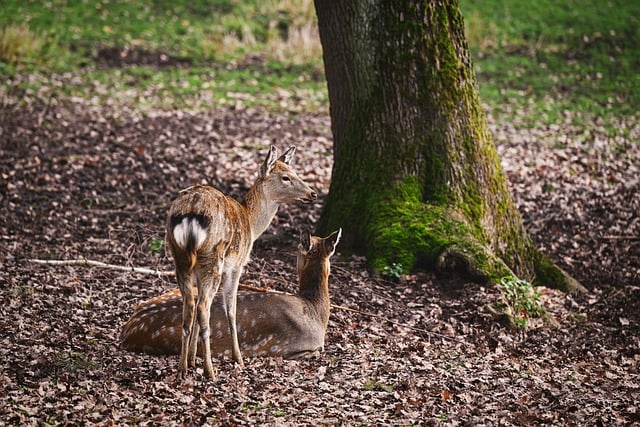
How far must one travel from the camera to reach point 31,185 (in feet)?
33.5

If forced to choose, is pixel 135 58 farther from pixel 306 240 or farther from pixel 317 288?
pixel 317 288

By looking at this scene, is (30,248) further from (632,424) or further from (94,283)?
(632,424)

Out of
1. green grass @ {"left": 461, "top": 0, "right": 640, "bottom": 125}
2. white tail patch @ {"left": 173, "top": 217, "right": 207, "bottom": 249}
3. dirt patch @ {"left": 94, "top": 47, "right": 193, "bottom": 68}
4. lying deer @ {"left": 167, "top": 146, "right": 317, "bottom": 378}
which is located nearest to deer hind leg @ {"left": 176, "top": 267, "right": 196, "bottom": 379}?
lying deer @ {"left": 167, "top": 146, "right": 317, "bottom": 378}

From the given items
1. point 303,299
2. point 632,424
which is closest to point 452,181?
point 303,299

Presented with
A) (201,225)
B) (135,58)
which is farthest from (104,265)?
(135,58)

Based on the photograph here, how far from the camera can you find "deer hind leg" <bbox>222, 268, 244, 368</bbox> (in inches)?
234

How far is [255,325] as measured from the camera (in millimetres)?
6266

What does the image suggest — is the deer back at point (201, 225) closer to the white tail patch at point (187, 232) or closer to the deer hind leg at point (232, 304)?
the white tail patch at point (187, 232)

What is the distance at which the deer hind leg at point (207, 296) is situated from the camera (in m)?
5.57

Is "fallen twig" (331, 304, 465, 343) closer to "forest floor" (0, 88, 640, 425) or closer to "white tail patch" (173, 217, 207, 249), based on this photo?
"forest floor" (0, 88, 640, 425)

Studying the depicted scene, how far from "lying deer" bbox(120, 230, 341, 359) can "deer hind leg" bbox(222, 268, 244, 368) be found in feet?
0.56

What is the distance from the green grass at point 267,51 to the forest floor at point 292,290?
7.00 feet

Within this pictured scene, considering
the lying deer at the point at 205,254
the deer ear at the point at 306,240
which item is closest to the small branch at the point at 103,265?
the deer ear at the point at 306,240

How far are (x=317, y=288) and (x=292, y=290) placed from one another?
95cm
